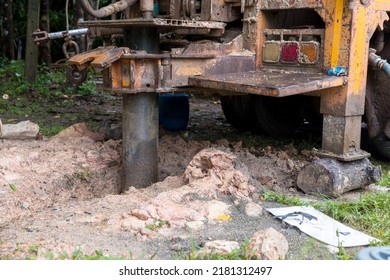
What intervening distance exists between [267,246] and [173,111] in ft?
12.7

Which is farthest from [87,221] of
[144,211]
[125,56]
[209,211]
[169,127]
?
[169,127]

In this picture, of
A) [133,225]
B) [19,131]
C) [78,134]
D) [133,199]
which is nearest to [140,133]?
[133,199]

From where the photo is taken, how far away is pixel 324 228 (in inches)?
151

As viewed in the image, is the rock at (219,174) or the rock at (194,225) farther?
the rock at (219,174)

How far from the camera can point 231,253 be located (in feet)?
10.6

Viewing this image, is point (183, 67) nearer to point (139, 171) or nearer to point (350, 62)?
point (139, 171)

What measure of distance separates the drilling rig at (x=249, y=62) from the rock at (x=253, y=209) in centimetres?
75

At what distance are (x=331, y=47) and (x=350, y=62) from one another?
20 centimetres

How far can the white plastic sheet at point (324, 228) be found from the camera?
3641 mm

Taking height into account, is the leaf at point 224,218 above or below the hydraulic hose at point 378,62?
below

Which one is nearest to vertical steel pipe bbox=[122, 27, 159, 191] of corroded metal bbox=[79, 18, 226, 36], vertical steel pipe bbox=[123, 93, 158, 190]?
vertical steel pipe bbox=[123, 93, 158, 190]

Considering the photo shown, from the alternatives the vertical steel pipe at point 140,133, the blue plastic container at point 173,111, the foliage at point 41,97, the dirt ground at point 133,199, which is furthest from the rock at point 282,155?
the foliage at point 41,97

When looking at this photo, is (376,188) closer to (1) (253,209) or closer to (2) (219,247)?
(1) (253,209)

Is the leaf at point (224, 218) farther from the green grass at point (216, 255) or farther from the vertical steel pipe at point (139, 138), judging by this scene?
the vertical steel pipe at point (139, 138)
